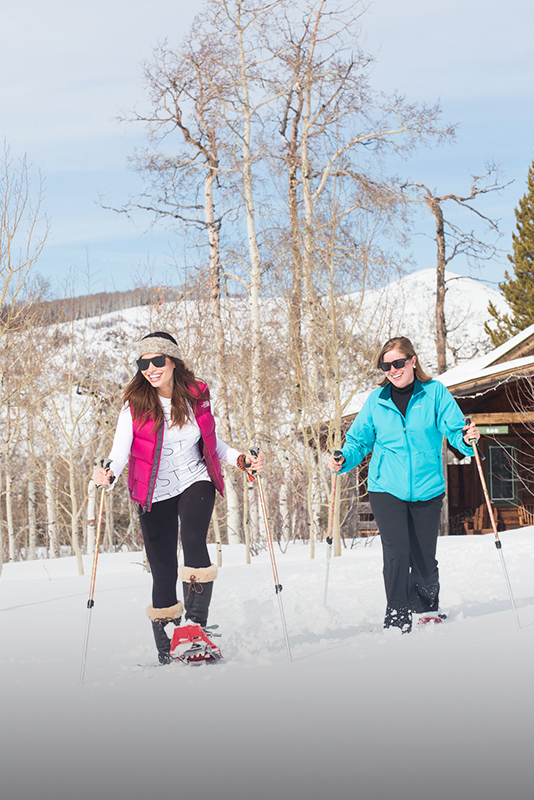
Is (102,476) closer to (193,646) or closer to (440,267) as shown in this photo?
(193,646)

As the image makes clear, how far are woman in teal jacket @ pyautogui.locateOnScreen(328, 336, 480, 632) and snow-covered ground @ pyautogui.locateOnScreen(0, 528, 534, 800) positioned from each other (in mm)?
349

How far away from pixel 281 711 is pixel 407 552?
6.49 feet

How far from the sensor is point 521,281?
127 ft

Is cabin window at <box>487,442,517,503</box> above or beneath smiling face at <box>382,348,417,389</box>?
beneath

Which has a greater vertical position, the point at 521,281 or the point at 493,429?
the point at 521,281

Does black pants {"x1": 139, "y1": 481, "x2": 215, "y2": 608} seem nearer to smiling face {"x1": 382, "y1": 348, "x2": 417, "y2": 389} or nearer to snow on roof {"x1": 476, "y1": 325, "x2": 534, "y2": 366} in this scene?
smiling face {"x1": 382, "y1": 348, "x2": 417, "y2": 389}

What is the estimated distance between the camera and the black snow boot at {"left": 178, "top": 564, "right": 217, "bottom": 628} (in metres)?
4.37

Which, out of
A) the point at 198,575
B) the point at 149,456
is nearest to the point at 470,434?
the point at 198,575

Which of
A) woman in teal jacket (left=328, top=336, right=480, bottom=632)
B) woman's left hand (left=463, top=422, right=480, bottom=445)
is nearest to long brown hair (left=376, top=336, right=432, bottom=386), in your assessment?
woman in teal jacket (left=328, top=336, right=480, bottom=632)

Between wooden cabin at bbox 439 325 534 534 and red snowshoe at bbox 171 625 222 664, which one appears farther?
wooden cabin at bbox 439 325 534 534

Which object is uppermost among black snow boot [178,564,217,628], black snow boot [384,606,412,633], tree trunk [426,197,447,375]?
tree trunk [426,197,447,375]

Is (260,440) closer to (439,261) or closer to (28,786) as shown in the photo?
(439,261)

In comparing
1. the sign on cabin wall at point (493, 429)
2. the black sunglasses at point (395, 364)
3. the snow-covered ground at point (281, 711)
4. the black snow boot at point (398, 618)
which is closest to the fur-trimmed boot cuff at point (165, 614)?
the snow-covered ground at point (281, 711)

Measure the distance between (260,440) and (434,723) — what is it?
1306 cm
